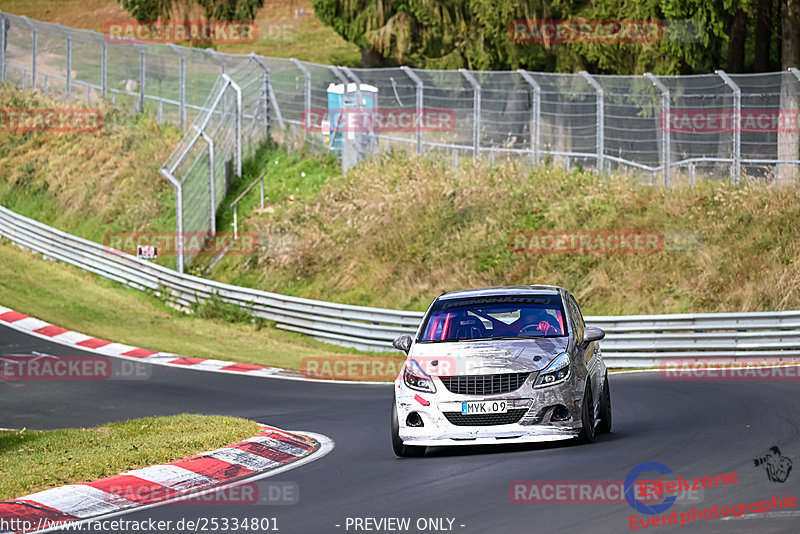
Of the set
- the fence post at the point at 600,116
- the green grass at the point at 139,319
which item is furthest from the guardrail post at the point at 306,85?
the fence post at the point at 600,116

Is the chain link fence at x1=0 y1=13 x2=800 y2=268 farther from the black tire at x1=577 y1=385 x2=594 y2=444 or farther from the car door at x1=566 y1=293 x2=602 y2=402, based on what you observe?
the black tire at x1=577 y1=385 x2=594 y2=444

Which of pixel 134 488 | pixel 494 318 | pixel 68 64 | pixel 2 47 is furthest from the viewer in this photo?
pixel 2 47

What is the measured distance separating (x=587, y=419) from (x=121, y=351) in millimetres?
15638

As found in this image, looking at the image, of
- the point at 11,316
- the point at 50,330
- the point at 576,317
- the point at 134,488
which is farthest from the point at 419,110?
the point at 134,488

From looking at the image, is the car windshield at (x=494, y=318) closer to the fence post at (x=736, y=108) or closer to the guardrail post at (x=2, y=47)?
the fence post at (x=736, y=108)

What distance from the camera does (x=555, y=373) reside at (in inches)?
432

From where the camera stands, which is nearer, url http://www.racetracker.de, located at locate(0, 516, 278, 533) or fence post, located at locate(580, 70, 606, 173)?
url http://www.racetracker.de, located at locate(0, 516, 278, 533)

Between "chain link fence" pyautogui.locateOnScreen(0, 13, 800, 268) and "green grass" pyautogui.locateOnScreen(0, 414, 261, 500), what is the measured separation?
14919mm

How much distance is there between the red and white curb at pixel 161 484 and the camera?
29.0 ft

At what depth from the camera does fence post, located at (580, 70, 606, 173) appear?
89.4 ft

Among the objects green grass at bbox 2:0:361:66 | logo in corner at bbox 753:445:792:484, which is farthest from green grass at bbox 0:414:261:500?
green grass at bbox 2:0:361:66

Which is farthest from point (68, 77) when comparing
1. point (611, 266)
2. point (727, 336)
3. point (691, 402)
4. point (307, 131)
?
point (691, 402)

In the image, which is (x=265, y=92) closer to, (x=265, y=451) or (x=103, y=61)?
(x=103, y=61)

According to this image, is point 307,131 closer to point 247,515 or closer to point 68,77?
point 68,77
